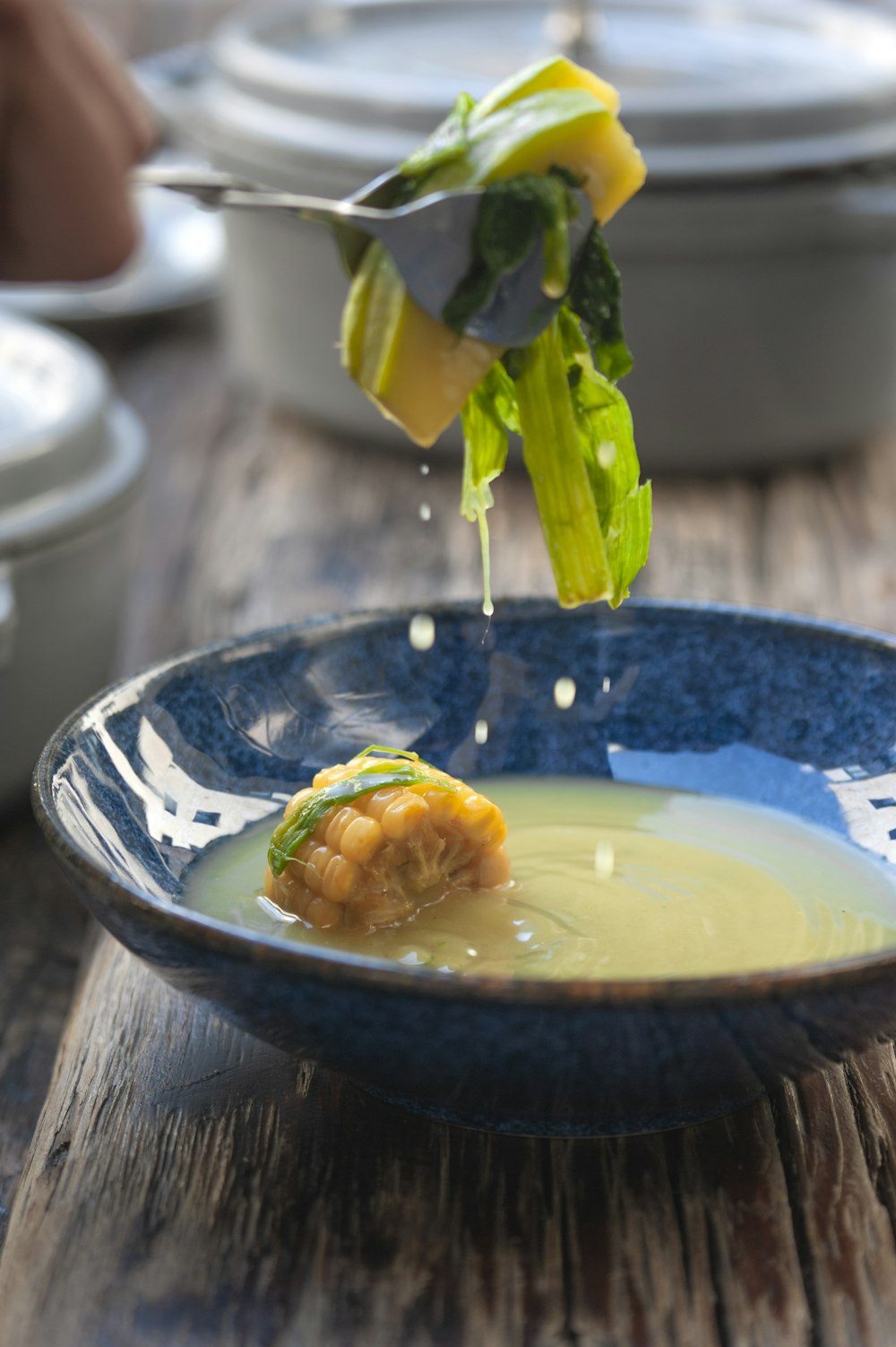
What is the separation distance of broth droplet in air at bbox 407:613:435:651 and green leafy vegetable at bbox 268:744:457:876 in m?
0.20

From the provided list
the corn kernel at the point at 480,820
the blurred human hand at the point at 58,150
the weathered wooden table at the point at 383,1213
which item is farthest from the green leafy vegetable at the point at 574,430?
the blurred human hand at the point at 58,150

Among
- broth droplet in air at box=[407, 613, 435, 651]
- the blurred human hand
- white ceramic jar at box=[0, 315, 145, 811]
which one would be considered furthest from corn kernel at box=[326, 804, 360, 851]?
the blurred human hand

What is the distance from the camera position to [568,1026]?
66 centimetres

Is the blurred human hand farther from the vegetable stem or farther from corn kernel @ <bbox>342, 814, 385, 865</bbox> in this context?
corn kernel @ <bbox>342, 814, 385, 865</bbox>

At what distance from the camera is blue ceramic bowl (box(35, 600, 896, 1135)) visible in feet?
2.19

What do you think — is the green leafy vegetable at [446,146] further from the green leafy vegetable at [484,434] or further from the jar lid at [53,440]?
the jar lid at [53,440]

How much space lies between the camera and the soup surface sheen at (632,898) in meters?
0.84

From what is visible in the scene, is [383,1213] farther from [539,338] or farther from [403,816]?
[539,338]

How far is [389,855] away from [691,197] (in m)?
1.00

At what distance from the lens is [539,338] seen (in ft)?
3.05

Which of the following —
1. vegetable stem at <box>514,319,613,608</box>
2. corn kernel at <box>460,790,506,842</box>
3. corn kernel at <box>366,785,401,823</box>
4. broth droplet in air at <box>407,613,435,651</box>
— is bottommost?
broth droplet in air at <box>407,613,435,651</box>

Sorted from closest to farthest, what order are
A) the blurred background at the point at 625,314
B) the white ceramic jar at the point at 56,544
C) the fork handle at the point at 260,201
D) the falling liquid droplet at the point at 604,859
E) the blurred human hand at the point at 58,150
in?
1. the fork handle at the point at 260,201
2. the falling liquid droplet at the point at 604,859
3. the white ceramic jar at the point at 56,544
4. the blurred human hand at the point at 58,150
5. the blurred background at the point at 625,314

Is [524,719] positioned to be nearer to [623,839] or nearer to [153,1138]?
[623,839]

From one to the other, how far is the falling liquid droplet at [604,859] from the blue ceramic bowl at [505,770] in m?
0.11
